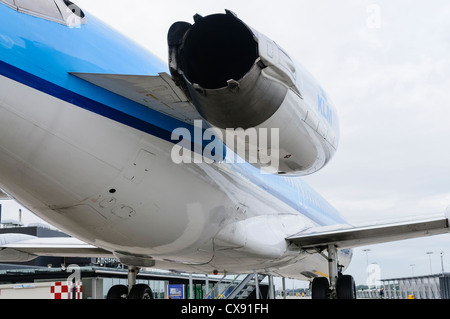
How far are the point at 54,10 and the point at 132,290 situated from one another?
5481 mm

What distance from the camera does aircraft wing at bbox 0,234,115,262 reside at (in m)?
9.82

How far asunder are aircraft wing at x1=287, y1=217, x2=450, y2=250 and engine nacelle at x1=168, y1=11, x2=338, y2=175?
429 cm

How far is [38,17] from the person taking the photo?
15.5 ft

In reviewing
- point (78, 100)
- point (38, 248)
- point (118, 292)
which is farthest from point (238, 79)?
point (38, 248)

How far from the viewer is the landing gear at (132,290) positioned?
28.9 feet

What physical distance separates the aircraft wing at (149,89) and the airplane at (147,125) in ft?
0.04

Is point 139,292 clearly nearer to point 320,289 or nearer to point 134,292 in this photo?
point 134,292
